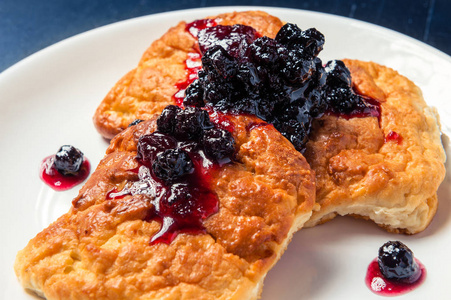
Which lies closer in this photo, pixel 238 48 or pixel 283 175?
pixel 283 175

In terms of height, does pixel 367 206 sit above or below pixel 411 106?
below

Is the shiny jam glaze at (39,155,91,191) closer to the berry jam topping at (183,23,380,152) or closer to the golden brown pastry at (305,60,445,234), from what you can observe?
the berry jam topping at (183,23,380,152)

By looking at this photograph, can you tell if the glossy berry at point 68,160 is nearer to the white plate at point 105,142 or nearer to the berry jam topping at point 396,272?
the white plate at point 105,142

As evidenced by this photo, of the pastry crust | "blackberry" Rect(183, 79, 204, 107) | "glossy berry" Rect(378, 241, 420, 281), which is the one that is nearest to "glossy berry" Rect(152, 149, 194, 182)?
"blackberry" Rect(183, 79, 204, 107)

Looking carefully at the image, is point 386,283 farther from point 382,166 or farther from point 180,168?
point 180,168

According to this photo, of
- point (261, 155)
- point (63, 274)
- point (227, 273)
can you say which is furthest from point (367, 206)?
point (63, 274)

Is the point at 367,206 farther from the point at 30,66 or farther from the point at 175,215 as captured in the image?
the point at 30,66
